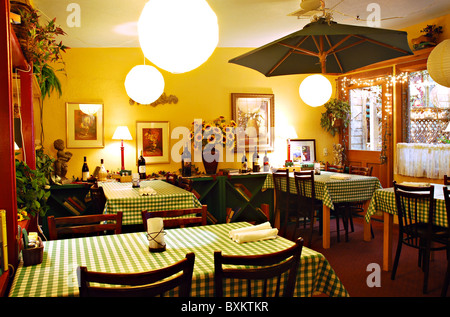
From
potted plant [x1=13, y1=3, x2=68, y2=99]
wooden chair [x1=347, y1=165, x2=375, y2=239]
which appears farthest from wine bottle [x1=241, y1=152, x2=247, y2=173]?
potted plant [x1=13, y1=3, x2=68, y2=99]

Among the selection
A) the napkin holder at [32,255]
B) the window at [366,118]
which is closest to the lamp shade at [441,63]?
the window at [366,118]

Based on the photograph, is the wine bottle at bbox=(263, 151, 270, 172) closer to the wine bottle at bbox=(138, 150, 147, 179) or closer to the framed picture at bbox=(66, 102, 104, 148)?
the wine bottle at bbox=(138, 150, 147, 179)

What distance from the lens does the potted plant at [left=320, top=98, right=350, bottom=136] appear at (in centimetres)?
685

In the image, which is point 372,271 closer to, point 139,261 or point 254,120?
point 139,261

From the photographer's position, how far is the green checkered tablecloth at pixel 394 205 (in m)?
3.38

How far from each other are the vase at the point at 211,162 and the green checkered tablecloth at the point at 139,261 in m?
3.50

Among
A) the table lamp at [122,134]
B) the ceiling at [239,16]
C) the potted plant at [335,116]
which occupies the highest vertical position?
the ceiling at [239,16]

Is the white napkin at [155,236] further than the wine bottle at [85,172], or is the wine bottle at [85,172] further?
the wine bottle at [85,172]

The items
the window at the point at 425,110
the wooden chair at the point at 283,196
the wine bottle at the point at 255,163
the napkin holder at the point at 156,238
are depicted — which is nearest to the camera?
the napkin holder at the point at 156,238

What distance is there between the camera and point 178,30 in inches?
72.2

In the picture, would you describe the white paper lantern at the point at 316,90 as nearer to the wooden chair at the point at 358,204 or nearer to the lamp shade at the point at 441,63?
the wooden chair at the point at 358,204
